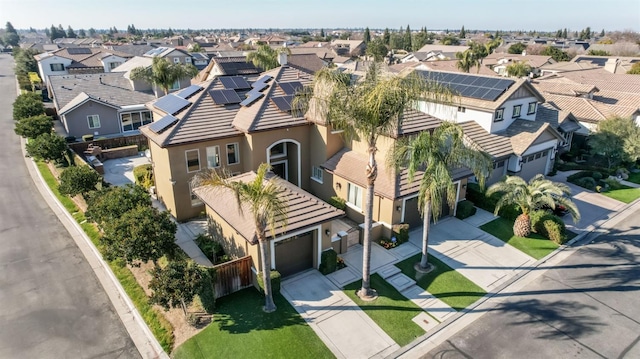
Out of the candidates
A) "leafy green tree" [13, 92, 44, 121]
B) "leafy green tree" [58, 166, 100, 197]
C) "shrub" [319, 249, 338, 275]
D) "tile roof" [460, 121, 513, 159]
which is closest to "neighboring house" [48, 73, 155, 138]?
"leafy green tree" [13, 92, 44, 121]

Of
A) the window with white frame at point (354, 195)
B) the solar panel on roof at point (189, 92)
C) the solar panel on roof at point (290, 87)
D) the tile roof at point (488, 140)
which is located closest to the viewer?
the window with white frame at point (354, 195)

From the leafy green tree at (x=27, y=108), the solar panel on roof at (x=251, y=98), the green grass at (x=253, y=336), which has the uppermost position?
the solar panel on roof at (x=251, y=98)

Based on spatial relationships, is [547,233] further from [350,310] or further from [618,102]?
[618,102]

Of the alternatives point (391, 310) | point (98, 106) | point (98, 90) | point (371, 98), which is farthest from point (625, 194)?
point (98, 90)

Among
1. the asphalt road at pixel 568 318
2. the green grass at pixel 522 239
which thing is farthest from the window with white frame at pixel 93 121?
the asphalt road at pixel 568 318

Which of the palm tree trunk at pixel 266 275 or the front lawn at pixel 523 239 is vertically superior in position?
the palm tree trunk at pixel 266 275

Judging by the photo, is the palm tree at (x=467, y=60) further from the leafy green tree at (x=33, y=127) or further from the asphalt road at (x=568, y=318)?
the leafy green tree at (x=33, y=127)

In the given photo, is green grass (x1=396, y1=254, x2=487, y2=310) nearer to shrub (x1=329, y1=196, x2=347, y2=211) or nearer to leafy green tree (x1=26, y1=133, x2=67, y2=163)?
shrub (x1=329, y1=196, x2=347, y2=211)
